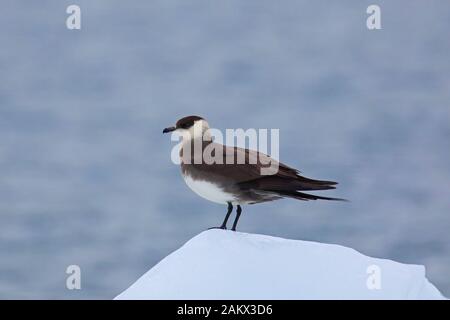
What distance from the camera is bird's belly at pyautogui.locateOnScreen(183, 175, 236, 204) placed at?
8.13 m

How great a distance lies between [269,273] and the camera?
7605mm

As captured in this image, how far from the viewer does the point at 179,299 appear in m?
7.34

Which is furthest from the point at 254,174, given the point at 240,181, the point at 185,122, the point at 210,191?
the point at 185,122

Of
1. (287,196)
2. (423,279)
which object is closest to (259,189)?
(287,196)

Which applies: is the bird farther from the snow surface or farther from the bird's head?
the snow surface

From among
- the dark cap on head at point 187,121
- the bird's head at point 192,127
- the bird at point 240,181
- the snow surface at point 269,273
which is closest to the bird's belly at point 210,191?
the bird at point 240,181

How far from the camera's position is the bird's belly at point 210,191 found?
8133 millimetres

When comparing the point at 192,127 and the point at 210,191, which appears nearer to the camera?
the point at 210,191

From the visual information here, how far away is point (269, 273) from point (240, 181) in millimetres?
1109

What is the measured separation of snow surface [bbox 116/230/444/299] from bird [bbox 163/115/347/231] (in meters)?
0.44

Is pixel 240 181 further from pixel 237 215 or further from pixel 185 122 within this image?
pixel 185 122

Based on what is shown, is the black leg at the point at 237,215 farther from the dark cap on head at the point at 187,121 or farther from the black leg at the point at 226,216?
the dark cap on head at the point at 187,121
